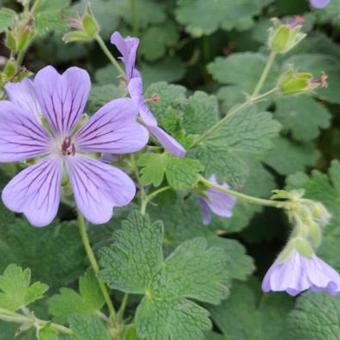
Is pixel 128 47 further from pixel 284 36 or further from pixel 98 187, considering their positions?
pixel 284 36

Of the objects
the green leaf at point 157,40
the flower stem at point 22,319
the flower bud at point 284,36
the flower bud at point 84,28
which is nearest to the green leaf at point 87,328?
the flower stem at point 22,319

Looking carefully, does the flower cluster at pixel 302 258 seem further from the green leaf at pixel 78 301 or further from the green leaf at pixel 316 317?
the green leaf at pixel 78 301

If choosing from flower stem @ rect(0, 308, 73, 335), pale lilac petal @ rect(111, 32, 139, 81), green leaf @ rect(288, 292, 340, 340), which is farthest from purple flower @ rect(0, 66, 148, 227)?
green leaf @ rect(288, 292, 340, 340)

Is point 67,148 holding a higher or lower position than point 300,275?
higher

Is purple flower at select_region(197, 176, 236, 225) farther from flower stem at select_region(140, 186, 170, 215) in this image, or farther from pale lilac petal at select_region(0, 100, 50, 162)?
pale lilac petal at select_region(0, 100, 50, 162)

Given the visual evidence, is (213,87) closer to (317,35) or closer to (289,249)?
(317,35)

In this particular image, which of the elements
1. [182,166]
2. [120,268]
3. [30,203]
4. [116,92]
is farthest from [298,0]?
[30,203]

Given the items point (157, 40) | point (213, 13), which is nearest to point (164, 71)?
point (157, 40)
